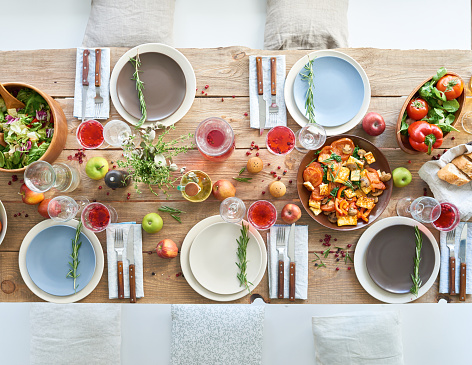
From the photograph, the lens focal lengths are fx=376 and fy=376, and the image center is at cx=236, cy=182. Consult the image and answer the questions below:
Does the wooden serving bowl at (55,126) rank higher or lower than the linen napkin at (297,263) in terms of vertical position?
higher

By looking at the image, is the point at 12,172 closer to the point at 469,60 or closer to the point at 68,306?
the point at 68,306

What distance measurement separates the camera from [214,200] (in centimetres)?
172

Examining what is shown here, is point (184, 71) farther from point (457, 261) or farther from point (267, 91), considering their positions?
point (457, 261)

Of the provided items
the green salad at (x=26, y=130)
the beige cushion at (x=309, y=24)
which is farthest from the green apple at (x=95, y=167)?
the beige cushion at (x=309, y=24)

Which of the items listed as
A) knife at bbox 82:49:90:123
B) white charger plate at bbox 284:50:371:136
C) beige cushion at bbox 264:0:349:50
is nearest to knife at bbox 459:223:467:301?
white charger plate at bbox 284:50:371:136

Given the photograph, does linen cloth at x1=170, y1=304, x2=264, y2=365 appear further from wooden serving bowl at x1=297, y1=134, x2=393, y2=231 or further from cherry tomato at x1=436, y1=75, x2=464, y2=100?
cherry tomato at x1=436, y1=75, x2=464, y2=100

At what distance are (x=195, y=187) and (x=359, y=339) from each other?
1339 mm

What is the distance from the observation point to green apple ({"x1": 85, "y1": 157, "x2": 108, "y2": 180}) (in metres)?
1.64

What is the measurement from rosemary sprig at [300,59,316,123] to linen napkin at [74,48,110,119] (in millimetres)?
904

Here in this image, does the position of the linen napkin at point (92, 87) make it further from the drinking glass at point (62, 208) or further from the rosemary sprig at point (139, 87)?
the drinking glass at point (62, 208)

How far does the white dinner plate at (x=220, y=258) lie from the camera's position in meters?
1.67

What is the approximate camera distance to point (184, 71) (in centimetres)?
174

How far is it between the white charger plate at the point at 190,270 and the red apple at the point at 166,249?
4 cm

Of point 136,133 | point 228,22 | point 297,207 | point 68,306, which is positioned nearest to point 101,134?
point 136,133
